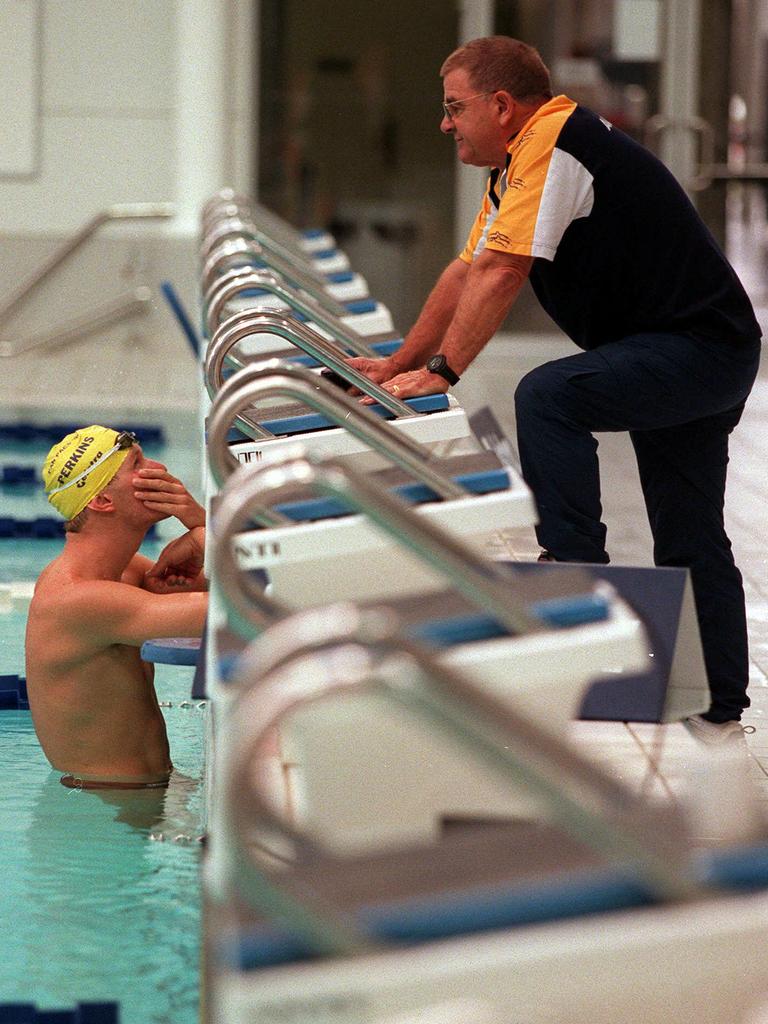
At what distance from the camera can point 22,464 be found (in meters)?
9.21

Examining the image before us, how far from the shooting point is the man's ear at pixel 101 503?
3.86 metres

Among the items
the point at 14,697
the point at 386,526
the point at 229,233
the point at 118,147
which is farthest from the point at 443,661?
the point at 118,147

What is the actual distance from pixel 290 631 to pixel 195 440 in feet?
26.0

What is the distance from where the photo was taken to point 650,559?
6.27 metres

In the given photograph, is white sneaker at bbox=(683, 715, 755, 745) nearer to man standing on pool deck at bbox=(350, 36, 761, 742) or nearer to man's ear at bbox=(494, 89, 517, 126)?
man standing on pool deck at bbox=(350, 36, 761, 742)

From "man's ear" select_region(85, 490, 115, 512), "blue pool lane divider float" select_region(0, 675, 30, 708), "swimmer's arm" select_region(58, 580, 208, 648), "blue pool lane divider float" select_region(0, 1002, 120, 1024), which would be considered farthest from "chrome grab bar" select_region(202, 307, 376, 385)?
"blue pool lane divider float" select_region(0, 675, 30, 708)

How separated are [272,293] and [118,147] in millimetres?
9503

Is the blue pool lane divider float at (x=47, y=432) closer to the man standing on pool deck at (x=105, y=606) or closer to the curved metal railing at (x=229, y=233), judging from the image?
the curved metal railing at (x=229, y=233)

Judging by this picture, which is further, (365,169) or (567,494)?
(365,169)

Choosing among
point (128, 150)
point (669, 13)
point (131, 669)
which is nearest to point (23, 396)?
point (128, 150)

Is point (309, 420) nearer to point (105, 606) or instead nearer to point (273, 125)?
point (105, 606)

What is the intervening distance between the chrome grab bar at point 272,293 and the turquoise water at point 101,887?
1.19 m

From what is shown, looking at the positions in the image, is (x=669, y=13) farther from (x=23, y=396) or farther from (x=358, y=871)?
(x=358, y=871)

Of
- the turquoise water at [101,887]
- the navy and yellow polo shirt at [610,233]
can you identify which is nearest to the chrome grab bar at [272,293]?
the navy and yellow polo shirt at [610,233]
